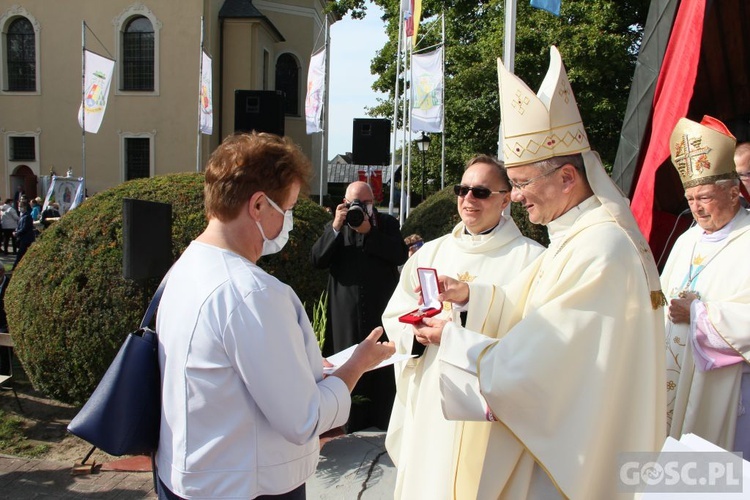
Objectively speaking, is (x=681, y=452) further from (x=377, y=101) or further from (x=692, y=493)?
(x=377, y=101)

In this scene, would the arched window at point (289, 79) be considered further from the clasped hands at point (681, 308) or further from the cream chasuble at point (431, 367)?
the clasped hands at point (681, 308)

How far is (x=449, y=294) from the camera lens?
2.69 metres

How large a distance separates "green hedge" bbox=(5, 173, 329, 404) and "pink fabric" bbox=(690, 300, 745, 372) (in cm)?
331

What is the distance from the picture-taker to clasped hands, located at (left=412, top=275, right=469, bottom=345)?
8.18 feet

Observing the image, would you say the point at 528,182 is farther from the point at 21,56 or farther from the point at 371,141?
the point at 21,56

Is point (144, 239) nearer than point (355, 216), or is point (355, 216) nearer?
point (144, 239)

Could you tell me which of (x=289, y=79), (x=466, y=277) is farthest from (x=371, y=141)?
(x=289, y=79)

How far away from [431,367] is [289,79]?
97.5 ft

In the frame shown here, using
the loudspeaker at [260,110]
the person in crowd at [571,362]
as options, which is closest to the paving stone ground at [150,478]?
the person in crowd at [571,362]

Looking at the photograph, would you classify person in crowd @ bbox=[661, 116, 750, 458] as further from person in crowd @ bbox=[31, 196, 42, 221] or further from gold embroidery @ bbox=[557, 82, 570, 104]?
person in crowd @ bbox=[31, 196, 42, 221]

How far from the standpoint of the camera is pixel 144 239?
11.6 feet

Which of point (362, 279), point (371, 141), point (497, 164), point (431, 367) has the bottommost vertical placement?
point (431, 367)

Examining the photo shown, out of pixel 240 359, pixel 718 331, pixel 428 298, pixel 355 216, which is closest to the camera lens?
pixel 240 359

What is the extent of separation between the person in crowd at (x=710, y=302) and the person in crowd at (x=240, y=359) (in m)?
1.84
